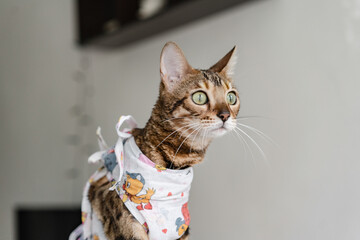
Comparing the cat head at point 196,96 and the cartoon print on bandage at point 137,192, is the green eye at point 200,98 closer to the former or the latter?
the cat head at point 196,96

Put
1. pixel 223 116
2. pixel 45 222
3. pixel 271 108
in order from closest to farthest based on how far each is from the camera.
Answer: pixel 223 116, pixel 271 108, pixel 45 222

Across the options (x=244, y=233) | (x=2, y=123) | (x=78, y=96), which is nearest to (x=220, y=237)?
(x=244, y=233)

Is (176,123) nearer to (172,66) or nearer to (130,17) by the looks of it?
(172,66)

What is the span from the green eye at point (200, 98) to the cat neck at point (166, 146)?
0.06 meters

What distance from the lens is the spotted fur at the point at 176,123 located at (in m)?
0.51

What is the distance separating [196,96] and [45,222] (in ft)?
4.47

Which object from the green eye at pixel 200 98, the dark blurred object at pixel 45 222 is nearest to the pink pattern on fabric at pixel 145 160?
the green eye at pixel 200 98

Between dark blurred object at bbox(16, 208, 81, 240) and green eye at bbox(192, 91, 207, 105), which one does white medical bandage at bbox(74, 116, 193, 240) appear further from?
dark blurred object at bbox(16, 208, 81, 240)

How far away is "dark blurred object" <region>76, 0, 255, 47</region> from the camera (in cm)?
128

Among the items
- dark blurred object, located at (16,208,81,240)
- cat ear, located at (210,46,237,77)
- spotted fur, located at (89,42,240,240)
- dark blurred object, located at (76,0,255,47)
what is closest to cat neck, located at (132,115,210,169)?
spotted fur, located at (89,42,240,240)

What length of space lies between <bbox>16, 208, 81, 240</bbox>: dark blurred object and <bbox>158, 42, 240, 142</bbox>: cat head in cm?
100

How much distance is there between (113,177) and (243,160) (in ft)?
1.92

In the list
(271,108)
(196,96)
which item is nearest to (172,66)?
(196,96)

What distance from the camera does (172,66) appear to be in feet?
1.76
